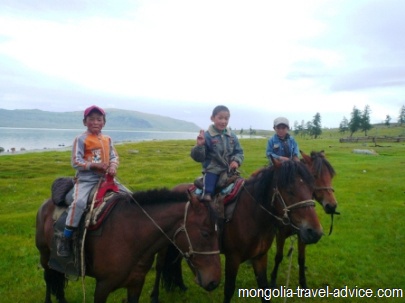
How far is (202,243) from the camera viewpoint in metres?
3.78

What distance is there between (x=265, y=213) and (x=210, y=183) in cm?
124

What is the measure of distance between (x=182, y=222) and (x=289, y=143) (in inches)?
151

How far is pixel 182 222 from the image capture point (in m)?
4.03

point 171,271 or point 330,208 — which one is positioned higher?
point 330,208

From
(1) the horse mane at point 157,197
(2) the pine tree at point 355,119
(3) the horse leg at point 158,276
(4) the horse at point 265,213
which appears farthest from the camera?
(2) the pine tree at point 355,119

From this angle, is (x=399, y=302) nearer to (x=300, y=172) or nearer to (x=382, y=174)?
(x=300, y=172)

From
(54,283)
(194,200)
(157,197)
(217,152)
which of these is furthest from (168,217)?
(54,283)

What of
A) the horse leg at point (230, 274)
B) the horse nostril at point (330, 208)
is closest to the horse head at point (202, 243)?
the horse leg at point (230, 274)

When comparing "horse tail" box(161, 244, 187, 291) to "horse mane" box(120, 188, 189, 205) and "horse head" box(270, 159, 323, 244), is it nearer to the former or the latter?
"horse mane" box(120, 188, 189, 205)

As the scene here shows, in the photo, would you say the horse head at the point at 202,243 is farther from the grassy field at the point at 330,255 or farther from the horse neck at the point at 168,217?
the grassy field at the point at 330,255

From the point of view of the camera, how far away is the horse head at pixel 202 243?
12.1 ft

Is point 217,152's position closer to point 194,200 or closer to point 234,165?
point 234,165

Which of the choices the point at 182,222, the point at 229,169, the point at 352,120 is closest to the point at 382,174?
the point at 229,169

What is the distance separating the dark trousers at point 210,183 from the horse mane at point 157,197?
1.71 metres
